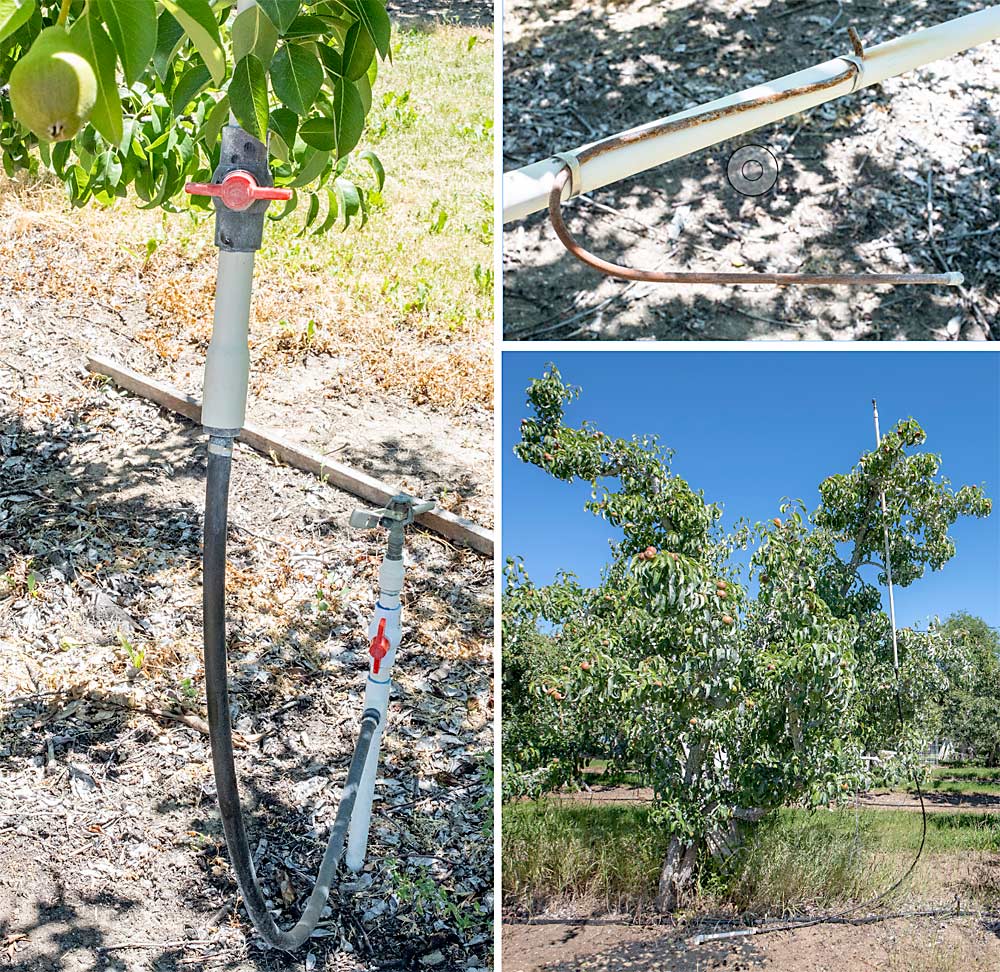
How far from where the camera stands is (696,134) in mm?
1226

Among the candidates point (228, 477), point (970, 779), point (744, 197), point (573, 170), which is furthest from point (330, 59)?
point (970, 779)

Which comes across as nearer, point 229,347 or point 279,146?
point 279,146

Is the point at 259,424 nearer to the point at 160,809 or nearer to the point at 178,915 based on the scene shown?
the point at 160,809

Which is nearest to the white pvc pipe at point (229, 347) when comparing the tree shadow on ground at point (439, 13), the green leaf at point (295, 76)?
the green leaf at point (295, 76)

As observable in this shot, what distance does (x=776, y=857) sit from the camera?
160 cm

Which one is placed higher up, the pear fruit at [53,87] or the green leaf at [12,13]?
the green leaf at [12,13]

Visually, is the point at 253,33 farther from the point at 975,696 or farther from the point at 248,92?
the point at 975,696

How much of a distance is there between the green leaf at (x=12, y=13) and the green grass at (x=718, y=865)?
4.06 feet

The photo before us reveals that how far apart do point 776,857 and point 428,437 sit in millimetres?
2280

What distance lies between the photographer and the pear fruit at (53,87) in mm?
732

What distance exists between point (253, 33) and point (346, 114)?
5.3 inches

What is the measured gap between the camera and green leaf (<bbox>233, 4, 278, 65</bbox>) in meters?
0.95

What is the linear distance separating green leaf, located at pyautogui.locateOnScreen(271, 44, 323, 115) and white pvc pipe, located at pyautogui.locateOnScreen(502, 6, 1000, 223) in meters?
0.28

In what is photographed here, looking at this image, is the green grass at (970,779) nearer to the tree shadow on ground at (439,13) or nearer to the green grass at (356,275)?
the green grass at (356,275)
